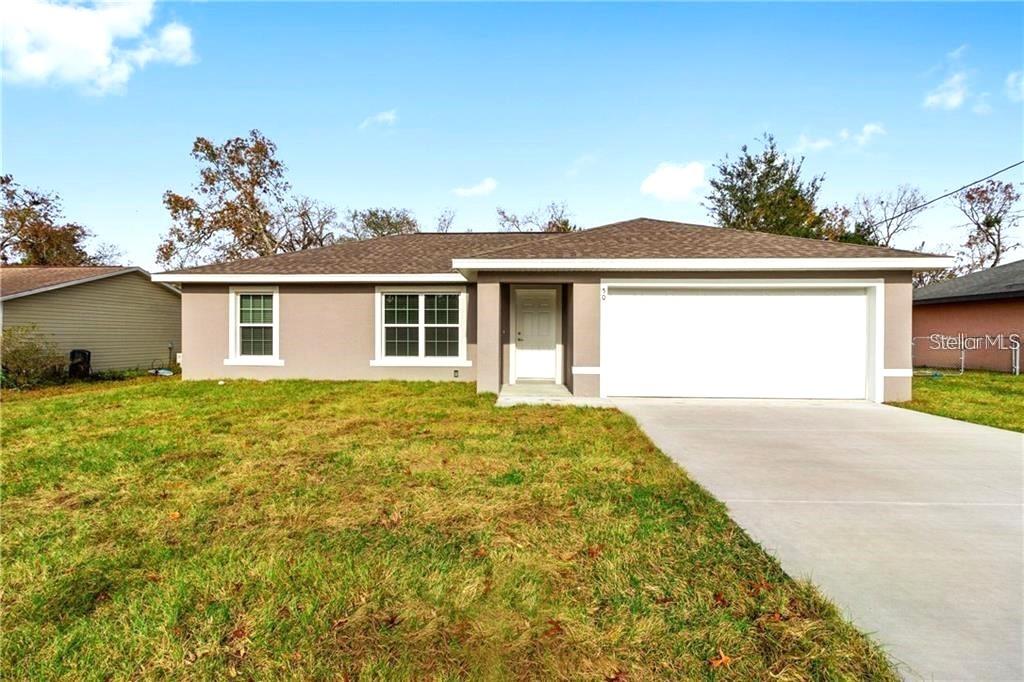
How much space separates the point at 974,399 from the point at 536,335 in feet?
28.1

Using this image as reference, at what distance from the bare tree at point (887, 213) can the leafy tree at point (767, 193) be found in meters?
6.92

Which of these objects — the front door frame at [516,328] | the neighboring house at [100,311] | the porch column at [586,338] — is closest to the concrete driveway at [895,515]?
the porch column at [586,338]

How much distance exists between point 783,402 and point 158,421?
1029 cm

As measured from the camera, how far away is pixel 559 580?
8.23ft

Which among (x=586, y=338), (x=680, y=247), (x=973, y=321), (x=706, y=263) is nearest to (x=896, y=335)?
(x=706, y=263)

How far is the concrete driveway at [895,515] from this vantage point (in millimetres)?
2127

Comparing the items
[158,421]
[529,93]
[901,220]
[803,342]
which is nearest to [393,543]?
[158,421]

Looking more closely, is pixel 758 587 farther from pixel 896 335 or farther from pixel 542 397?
pixel 896 335

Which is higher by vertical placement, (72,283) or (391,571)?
(72,283)

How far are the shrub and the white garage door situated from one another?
1483 cm

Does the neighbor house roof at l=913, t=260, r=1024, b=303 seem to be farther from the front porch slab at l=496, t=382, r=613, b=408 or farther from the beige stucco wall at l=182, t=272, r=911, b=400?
the front porch slab at l=496, t=382, r=613, b=408

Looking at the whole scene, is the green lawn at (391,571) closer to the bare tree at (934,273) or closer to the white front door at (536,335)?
the white front door at (536,335)

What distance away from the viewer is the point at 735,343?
873 cm

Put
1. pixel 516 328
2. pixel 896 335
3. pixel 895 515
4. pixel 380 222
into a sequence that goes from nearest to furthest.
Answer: pixel 895 515, pixel 896 335, pixel 516 328, pixel 380 222
